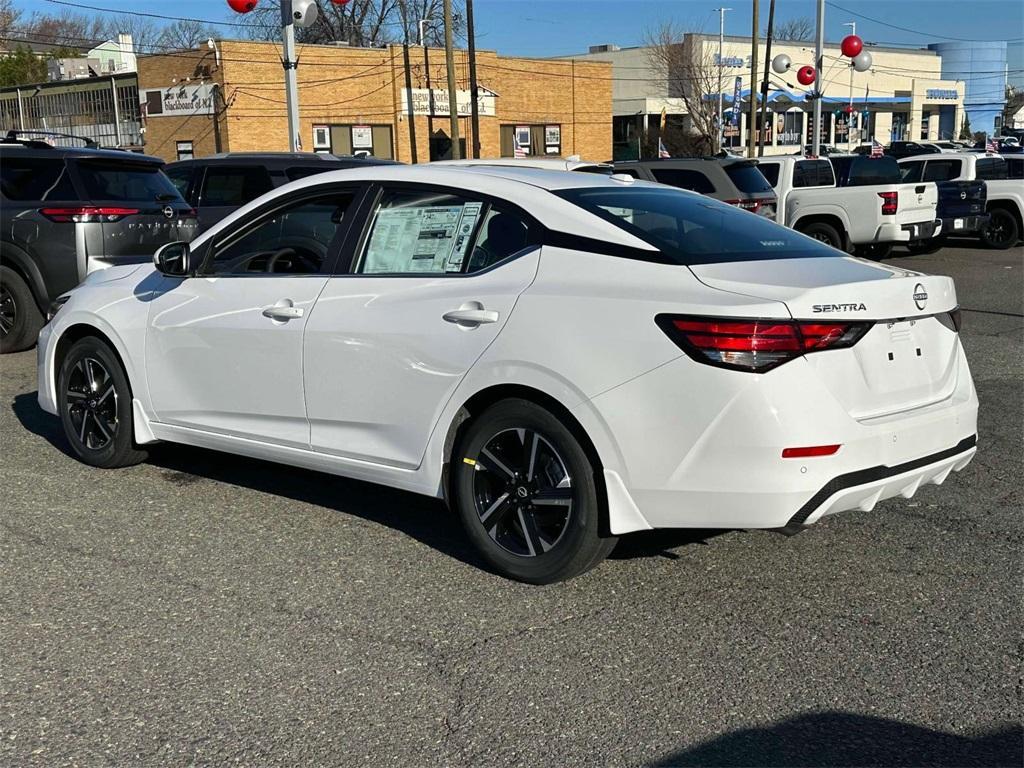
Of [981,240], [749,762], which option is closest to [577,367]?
[749,762]

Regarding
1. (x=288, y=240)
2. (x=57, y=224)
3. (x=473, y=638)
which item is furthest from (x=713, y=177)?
(x=473, y=638)

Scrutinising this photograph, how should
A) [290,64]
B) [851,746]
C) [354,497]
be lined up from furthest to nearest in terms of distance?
[290,64]
[354,497]
[851,746]

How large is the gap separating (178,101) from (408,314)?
3765cm

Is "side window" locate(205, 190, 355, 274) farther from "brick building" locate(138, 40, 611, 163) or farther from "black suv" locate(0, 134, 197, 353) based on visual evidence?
"brick building" locate(138, 40, 611, 163)

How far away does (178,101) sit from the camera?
39.1 metres

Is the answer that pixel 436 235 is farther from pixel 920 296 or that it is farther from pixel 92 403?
pixel 92 403

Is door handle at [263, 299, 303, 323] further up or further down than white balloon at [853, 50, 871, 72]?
further down

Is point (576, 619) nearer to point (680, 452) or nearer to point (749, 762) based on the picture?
point (680, 452)

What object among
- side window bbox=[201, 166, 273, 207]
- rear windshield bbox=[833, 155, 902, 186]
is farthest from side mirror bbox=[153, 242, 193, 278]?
rear windshield bbox=[833, 155, 902, 186]

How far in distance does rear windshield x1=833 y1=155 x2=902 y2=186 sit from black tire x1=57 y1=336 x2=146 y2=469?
15.6 m

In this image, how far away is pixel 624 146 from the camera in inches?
2571

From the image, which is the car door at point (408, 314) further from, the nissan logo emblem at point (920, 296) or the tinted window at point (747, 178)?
the tinted window at point (747, 178)

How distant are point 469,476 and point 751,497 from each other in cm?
119

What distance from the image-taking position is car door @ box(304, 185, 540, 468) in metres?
4.41
